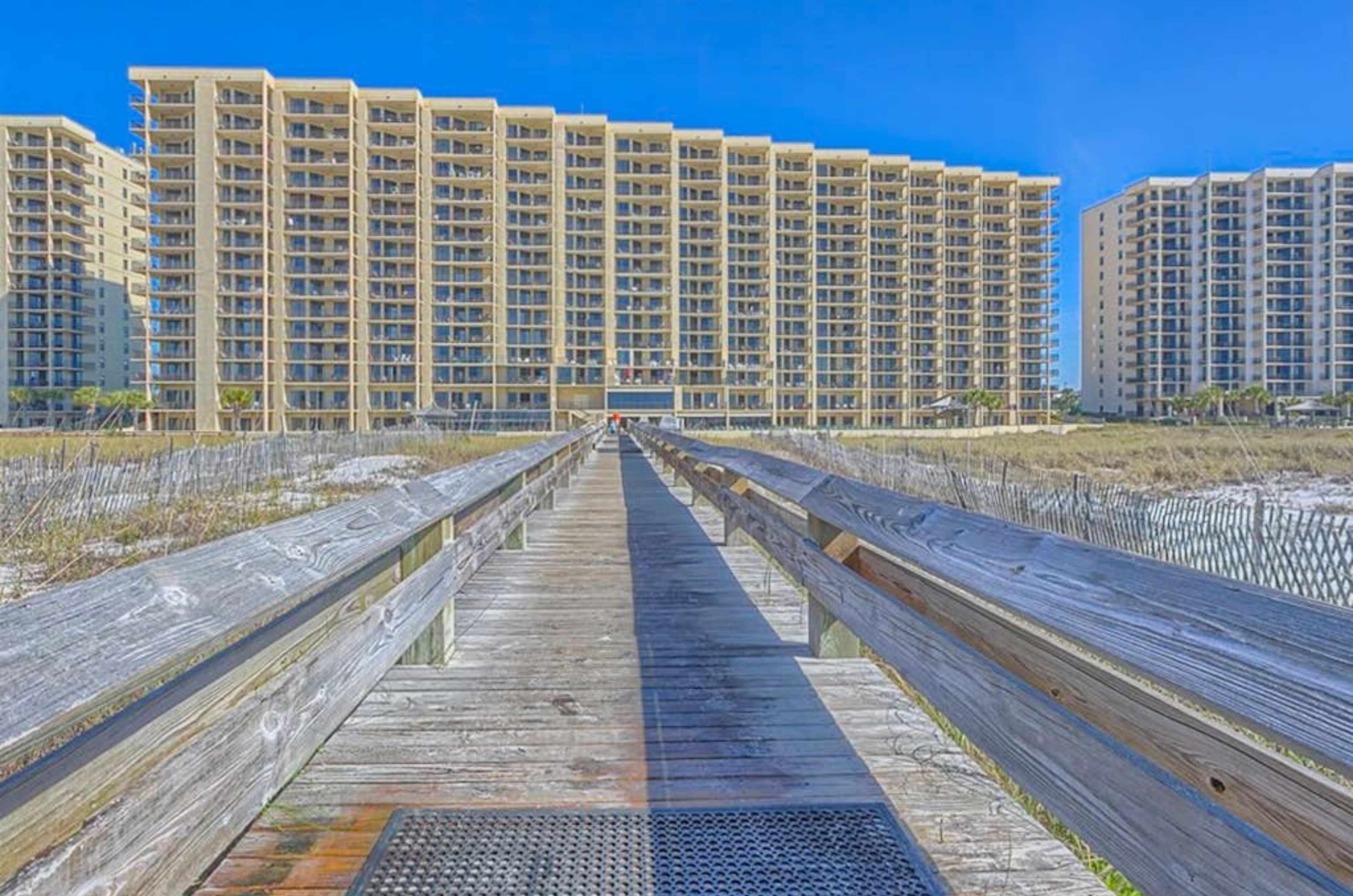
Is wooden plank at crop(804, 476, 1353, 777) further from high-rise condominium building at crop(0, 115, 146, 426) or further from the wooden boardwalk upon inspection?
high-rise condominium building at crop(0, 115, 146, 426)

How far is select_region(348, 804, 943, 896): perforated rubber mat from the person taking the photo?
2.02 metres

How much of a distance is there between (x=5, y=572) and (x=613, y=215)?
71.5 meters

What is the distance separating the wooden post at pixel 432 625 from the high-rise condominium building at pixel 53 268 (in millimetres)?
75227

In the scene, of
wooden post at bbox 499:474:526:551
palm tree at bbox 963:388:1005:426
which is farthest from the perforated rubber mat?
palm tree at bbox 963:388:1005:426

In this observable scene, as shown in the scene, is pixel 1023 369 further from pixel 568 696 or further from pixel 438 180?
pixel 568 696

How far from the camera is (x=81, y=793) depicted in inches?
49.6

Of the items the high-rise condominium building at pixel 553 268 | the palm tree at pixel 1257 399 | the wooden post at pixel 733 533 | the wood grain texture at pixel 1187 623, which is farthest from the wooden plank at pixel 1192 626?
the palm tree at pixel 1257 399

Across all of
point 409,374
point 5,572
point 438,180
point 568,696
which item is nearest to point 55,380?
point 409,374

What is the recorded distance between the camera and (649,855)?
2182mm

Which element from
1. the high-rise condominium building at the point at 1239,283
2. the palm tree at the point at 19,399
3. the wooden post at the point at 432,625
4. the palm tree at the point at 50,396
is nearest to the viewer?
the wooden post at the point at 432,625

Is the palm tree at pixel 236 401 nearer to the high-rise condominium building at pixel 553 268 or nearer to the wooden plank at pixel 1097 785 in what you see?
the high-rise condominium building at pixel 553 268

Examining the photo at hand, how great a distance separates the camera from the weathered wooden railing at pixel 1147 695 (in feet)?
3.28

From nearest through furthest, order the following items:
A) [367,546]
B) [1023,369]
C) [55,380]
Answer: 1. [367,546]
2. [55,380]
3. [1023,369]

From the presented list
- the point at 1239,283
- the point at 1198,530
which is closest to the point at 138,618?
the point at 1198,530
